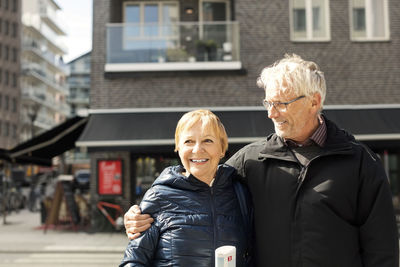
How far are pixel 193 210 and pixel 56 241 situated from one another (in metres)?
10.1

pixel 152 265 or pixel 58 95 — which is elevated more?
pixel 58 95

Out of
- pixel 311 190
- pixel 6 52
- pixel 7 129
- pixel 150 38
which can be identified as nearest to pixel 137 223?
pixel 311 190

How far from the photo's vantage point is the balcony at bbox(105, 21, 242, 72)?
13.3 m

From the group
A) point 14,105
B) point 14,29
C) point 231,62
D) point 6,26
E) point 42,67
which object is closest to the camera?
point 231,62

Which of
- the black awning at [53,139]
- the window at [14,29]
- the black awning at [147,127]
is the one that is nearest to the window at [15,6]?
the window at [14,29]

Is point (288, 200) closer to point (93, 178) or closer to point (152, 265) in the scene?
point (152, 265)

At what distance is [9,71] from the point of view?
59719mm

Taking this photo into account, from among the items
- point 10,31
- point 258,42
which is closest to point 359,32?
point 258,42

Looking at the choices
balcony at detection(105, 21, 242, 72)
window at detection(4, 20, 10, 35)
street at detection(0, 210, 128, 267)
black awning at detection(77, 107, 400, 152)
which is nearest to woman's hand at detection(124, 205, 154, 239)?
street at detection(0, 210, 128, 267)

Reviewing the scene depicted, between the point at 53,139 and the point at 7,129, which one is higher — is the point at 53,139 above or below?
below

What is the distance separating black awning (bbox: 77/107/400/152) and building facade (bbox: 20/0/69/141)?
54504 mm

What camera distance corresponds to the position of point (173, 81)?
43.6 feet

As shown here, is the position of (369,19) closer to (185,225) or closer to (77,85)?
(185,225)

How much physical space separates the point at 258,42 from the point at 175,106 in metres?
2.86
